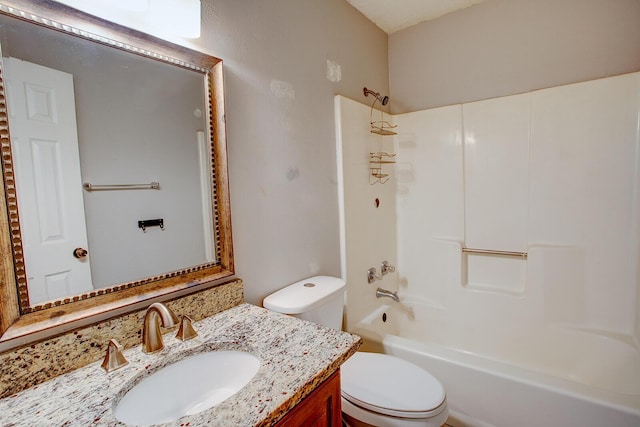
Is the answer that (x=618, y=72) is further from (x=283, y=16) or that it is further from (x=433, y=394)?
(x=433, y=394)

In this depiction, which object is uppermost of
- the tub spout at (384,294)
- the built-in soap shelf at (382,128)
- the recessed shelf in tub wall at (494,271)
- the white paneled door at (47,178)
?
the built-in soap shelf at (382,128)

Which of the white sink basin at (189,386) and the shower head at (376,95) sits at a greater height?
A: the shower head at (376,95)

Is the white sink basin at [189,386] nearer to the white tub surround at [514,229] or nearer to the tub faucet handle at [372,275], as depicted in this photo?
the white tub surround at [514,229]

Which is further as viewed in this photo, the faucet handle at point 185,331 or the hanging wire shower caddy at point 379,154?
the hanging wire shower caddy at point 379,154

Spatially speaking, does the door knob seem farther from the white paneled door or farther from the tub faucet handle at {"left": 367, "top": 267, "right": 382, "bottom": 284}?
the tub faucet handle at {"left": 367, "top": 267, "right": 382, "bottom": 284}

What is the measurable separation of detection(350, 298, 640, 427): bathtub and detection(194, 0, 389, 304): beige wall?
2.22 feet

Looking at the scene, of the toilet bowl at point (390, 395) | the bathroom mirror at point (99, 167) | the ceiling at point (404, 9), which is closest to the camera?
the bathroom mirror at point (99, 167)

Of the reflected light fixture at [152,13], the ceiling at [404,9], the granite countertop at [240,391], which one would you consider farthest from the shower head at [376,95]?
the granite countertop at [240,391]

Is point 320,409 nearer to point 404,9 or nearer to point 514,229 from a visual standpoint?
point 514,229

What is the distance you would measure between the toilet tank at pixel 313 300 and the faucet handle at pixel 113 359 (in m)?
0.57

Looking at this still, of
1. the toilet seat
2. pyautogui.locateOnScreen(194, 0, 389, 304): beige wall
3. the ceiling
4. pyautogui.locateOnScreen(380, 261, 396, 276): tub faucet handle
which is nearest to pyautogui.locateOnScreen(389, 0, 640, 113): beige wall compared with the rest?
the ceiling

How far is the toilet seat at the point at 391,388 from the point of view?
1152 mm

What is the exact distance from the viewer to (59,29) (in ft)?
2.64

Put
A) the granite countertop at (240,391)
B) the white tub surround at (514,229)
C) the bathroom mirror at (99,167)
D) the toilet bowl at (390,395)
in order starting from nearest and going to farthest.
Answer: the granite countertop at (240,391), the bathroom mirror at (99,167), the toilet bowl at (390,395), the white tub surround at (514,229)
